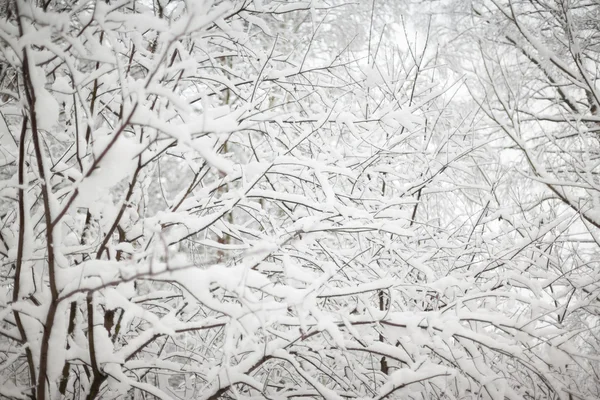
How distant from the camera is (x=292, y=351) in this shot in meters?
1.80

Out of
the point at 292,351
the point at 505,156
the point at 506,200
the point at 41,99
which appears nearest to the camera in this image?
the point at 41,99

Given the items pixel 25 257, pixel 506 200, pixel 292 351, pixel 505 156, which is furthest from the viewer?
pixel 505 156

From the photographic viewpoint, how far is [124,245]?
1.47 metres

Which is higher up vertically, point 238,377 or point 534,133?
point 534,133

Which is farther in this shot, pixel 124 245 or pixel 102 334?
pixel 124 245

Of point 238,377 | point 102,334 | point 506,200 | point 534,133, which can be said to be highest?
point 534,133

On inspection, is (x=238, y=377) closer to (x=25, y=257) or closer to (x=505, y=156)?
(x=25, y=257)

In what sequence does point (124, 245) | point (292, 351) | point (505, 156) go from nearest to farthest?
point (124, 245)
point (292, 351)
point (505, 156)

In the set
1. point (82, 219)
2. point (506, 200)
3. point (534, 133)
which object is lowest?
point (82, 219)

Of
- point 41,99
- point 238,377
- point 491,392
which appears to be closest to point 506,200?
point 491,392

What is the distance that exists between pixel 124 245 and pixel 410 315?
4.00 feet

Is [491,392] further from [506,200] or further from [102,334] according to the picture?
[506,200]

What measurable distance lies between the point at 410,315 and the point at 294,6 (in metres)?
1.58

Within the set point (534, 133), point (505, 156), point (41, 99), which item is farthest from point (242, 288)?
point (534, 133)
